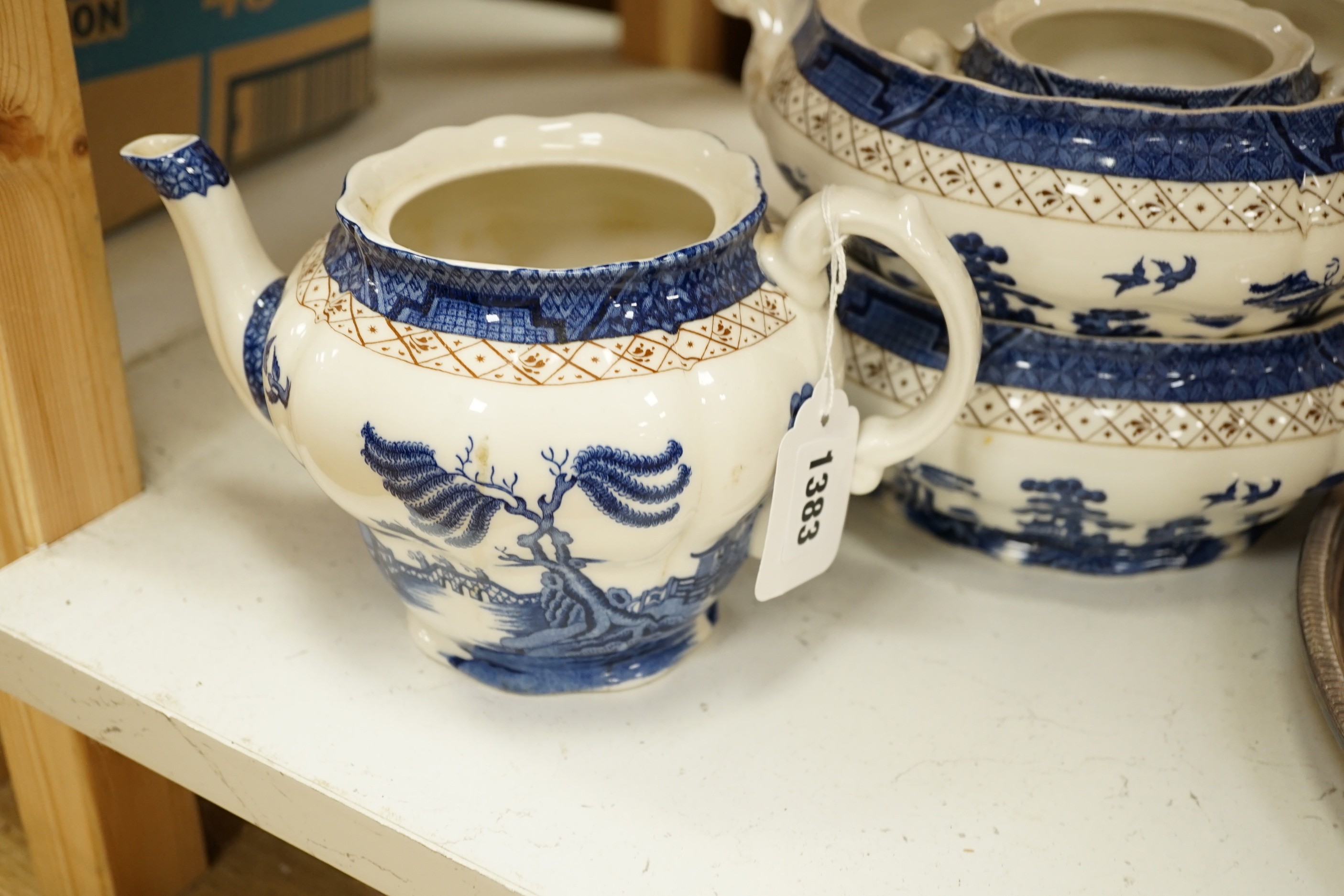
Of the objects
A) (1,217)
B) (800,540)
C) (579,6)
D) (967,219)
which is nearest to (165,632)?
(1,217)

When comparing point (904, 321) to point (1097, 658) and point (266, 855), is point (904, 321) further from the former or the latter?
point (266, 855)

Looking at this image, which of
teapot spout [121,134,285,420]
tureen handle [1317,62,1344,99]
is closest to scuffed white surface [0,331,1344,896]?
teapot spout [121,134,285,420]

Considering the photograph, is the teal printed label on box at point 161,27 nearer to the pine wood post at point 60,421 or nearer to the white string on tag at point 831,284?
the pine wood post at point 60,421

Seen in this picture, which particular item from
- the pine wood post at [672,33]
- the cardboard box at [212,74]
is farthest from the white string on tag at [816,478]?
the pine wood post at [672,33]

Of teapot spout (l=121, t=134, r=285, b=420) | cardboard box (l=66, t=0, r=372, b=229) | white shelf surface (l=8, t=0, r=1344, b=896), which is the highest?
teapot spout (l=121, t=134, r=285, b=420)

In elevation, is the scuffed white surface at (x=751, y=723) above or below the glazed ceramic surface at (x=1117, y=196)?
below

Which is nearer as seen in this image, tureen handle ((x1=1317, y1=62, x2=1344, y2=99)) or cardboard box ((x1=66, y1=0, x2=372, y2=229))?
tureen handle ((x1=1317, y1=62, x2=1344, y2=99))

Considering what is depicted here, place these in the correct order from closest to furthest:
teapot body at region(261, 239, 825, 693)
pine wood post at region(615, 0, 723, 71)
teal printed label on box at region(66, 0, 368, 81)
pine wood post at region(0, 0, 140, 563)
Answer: teapot body at region(261, 239, 825, 693) < pine wood post at region(0, 0, 140, 563) < teal printed label on box at region(66, 0, 368, 81) < pine wood post at region(615, 0, 723, 71)

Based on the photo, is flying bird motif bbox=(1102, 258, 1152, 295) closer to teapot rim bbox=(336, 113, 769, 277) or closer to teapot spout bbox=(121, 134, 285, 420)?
teapot rim bbox=(336, 113, 769, 277)

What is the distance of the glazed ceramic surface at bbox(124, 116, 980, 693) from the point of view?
0.51m

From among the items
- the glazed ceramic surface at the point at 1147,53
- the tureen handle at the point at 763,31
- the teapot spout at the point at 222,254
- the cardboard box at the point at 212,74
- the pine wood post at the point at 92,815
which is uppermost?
the glazed ceramic surface at the point at 1147,53

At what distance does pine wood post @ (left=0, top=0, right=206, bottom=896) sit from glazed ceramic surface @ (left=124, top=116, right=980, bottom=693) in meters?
0.07

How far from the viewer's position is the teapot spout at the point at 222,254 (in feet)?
1.93

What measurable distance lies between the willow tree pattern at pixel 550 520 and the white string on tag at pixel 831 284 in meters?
0.08
